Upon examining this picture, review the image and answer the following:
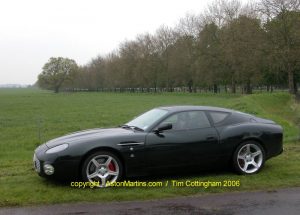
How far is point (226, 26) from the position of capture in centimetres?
6197

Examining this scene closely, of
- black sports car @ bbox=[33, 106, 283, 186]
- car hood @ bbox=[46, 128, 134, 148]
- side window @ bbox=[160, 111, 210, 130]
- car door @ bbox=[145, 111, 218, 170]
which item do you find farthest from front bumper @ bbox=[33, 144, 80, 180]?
side window @ bbox=[160, 111, 210, 130]

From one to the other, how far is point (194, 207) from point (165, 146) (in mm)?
1675

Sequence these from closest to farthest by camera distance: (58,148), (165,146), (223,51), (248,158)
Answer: (58,148) < (165,146) < (248,158) < (223,51)

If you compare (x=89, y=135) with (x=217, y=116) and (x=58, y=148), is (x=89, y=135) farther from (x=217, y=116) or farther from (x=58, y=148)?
(x=217, y=116)

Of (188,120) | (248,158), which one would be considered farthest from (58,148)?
(248,158)

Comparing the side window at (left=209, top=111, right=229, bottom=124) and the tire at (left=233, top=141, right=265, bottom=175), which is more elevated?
the side window at (left=209, top=111, right=229, bottom=124)

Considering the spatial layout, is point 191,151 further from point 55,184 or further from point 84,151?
point 55,184

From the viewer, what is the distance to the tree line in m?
48.0

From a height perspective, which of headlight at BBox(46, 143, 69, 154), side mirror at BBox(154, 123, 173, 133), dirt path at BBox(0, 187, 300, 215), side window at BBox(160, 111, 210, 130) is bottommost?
dirt path at BBox(0, 187, 300, 215)

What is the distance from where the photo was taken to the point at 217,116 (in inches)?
320

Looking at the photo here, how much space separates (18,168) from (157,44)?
78.9 metres

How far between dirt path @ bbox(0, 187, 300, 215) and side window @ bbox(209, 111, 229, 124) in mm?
1870

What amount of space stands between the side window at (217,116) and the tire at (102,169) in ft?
6.64

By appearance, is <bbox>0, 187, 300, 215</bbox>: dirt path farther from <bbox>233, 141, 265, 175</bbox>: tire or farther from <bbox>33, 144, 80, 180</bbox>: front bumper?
<bbox>233, 141, 265, 175</bbox>: tire
